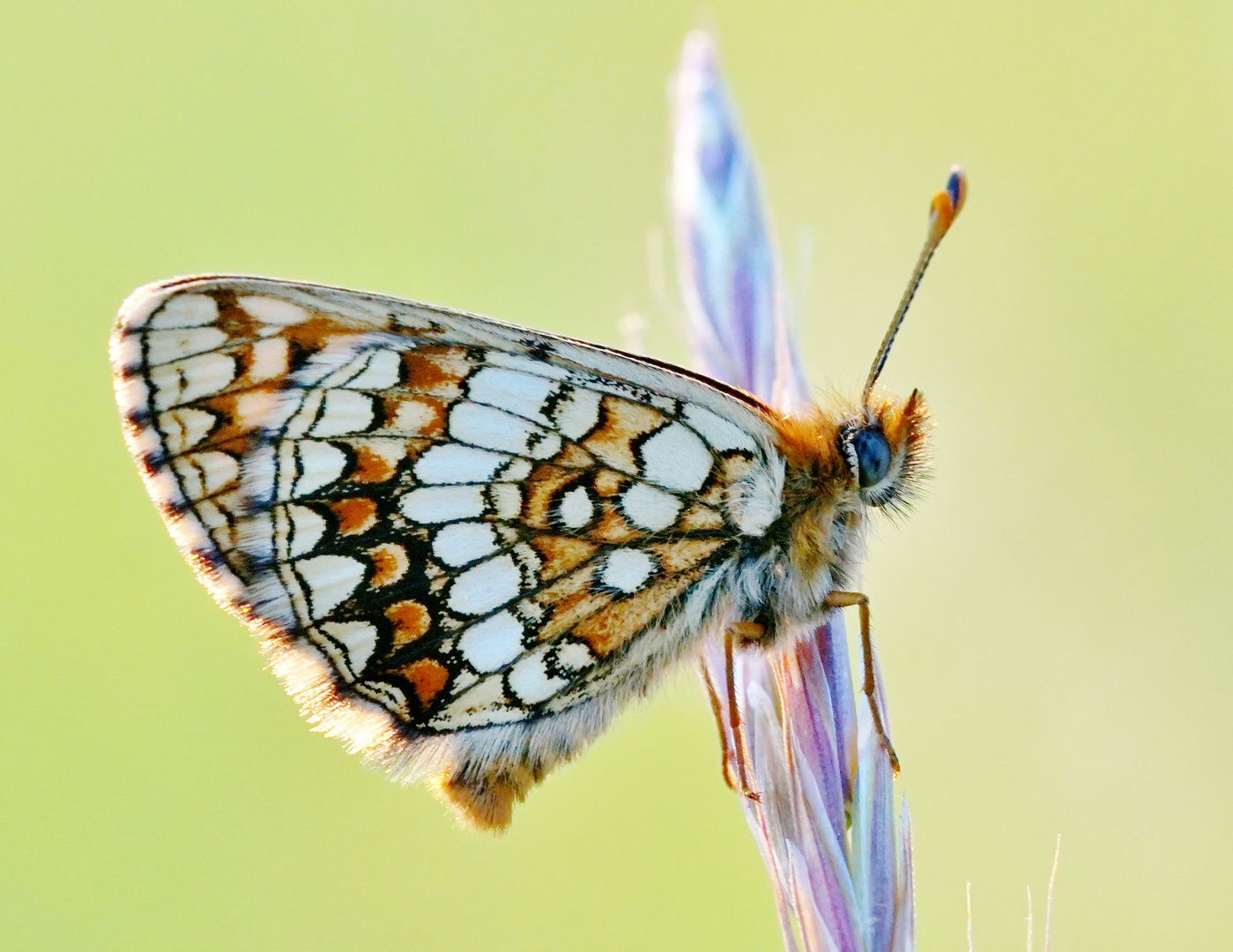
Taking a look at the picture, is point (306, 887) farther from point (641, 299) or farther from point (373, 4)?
point (373, 4)

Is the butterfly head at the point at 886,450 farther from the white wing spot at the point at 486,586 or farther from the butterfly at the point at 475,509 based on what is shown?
the white wing spot at the point at 486,586

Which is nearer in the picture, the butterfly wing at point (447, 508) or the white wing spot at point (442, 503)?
the butterfly wing at point (447, 508)

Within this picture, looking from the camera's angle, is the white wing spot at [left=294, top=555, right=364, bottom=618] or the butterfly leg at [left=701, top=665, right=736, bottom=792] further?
the white wing spot at [left=294, top=555, right=364, bottom=618]

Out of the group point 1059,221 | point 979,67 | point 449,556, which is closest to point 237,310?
point 449,556

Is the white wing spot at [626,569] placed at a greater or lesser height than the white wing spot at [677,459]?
lesser

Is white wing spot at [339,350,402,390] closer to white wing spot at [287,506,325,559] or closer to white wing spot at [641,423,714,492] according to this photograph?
white wing spot at [287,506,325,559]

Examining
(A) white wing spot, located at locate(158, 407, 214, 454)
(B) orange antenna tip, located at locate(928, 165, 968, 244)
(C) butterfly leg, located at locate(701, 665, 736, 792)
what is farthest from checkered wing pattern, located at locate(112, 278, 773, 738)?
(B) orange antenna tip, located at locate(928, 165, 968, 244)

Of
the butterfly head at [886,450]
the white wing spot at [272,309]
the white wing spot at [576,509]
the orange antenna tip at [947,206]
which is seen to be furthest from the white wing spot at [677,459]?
the white wing spot at [272,309]
